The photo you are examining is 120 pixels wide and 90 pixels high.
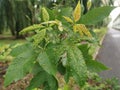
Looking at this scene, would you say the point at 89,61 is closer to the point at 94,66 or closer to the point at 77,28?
the point at 94,66

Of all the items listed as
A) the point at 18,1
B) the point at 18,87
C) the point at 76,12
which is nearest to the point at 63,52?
the point at 76,12

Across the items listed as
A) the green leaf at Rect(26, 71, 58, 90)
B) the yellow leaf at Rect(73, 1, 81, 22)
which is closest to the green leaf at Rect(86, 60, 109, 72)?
the green leaf at Rect(26, 71, 58, 90)

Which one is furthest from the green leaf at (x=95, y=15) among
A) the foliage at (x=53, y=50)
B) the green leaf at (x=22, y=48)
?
the green leaf at (x=22, y=48)

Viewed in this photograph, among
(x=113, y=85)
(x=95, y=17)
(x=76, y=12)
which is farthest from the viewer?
(x=113, y=85)

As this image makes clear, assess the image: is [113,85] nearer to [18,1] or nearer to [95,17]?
[95,17]

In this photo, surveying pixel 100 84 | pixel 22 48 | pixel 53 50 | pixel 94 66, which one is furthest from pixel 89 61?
pixel 100 84

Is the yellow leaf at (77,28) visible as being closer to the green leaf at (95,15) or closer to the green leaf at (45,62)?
the green leaf at (95,15)
